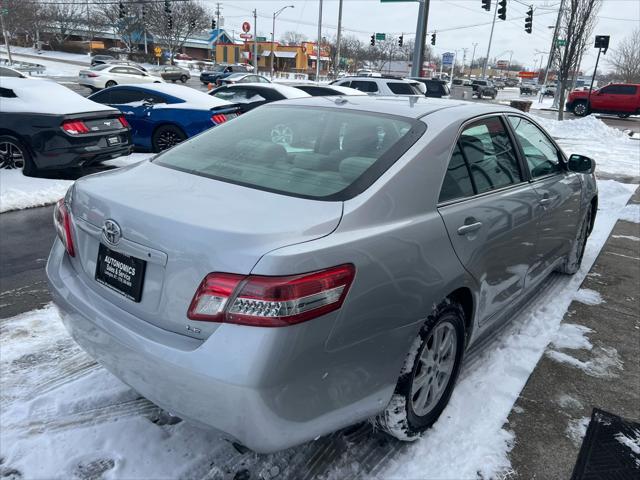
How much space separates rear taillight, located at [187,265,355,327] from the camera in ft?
5.57

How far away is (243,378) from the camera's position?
1.68 meters

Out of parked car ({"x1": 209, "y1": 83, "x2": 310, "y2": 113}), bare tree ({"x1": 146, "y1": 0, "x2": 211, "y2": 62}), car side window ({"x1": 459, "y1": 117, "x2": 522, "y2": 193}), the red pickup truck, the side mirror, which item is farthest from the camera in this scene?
bare tree ({"x1": 146, "y1": 0, "x2": 211, "y2": 62})

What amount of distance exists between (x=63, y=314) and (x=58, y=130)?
5.52 metres

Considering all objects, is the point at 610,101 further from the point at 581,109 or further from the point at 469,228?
the point at 469,228

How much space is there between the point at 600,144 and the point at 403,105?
51.0 ft

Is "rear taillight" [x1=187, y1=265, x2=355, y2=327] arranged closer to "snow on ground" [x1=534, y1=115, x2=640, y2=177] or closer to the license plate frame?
the license plate frame

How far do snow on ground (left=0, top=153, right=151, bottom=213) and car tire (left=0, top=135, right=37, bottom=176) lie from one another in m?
0.09

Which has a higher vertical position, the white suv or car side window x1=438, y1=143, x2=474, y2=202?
the white suv

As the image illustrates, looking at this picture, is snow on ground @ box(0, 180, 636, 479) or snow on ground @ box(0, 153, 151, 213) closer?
snow on ground @ box(0, 180, 636, 479)

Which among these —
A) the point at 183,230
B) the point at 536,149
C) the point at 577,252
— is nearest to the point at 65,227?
the point at 183,230

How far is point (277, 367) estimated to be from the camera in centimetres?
170

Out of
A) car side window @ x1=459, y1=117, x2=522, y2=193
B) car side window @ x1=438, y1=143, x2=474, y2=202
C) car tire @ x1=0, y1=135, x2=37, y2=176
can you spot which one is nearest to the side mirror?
car side window @ x1=459, y1=117, x2=522, y2=193

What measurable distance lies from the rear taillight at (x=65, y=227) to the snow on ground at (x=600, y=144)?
1119 centimetres

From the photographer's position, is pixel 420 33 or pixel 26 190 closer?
pixel 26 190
